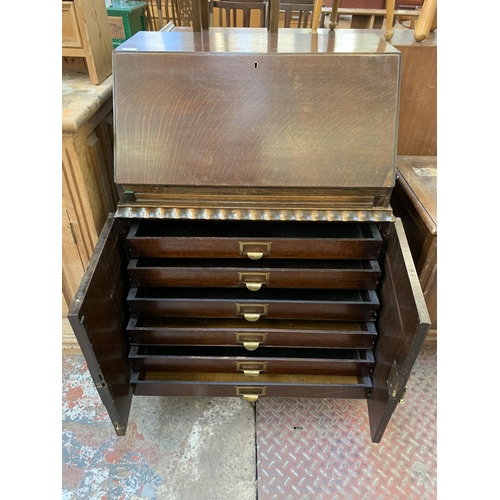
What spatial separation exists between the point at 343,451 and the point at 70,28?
1678 millimetres

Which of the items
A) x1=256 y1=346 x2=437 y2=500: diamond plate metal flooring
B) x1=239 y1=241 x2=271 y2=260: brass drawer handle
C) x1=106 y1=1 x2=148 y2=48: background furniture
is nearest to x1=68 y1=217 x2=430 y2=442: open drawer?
x1=256 y1=346 x2=437 y2=500: diamond plate metal flooring

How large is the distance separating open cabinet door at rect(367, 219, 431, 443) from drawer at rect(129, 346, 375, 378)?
89mm

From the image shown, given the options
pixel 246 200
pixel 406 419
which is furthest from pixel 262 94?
pixel 406 419

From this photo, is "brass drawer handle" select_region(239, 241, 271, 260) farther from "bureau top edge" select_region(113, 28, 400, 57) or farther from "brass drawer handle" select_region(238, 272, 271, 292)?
"bureau top edge" select_region(113, 28, 400, 57)

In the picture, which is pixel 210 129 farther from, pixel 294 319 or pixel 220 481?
pixel 220 481

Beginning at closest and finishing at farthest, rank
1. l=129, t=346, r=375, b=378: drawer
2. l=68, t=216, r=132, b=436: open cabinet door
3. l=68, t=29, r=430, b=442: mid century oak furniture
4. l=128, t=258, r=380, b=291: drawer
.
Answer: l=68, t=216, r=132, b=436: open cabinet door → l=68, t=29, r=430, b=442: mid century oak furniture → l=128, t=258, r=380, b=291: drawer → l=129, t=346, r=375, b=378: drawer

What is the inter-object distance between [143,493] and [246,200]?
975 mm

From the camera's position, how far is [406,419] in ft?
4.82

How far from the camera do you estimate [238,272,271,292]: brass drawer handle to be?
3.90ft

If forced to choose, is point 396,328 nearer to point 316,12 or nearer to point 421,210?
point 421,210

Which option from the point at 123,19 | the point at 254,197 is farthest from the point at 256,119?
the point at 123,19

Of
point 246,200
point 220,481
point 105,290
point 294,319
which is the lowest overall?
point 220,481

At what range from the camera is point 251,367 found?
132 cm

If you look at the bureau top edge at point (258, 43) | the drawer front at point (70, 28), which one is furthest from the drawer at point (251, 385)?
the drawer front at point (70, 28)
